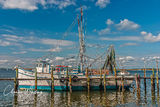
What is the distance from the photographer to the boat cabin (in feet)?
127

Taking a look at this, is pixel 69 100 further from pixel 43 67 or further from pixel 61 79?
pixel 43 67

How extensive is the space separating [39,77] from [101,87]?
46.4 ft

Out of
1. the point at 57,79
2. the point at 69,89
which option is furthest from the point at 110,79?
the point at 57,79

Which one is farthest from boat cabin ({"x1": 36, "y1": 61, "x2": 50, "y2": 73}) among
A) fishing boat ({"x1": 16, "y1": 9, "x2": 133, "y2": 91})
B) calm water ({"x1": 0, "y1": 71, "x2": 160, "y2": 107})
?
calm water ({"x1": 0, "y1": 71, "x2": 160, "y2": 107})

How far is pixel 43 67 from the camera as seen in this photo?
128 ft

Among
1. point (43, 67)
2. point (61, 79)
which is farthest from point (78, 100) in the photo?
point (43, 67)

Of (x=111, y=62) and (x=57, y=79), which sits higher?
(x=111, y=62)

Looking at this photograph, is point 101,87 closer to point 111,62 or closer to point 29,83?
point 111,62

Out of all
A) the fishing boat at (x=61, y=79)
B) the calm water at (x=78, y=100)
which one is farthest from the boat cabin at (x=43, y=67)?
the calm water at (x=78, y=100)

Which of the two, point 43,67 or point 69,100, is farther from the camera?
point 43,67

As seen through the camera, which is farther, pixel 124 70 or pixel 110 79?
pixel 124 70

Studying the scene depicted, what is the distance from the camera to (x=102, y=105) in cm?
2400

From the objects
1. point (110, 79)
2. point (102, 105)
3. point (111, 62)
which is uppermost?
point (111, 62)

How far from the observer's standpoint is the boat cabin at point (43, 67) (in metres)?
38.7
